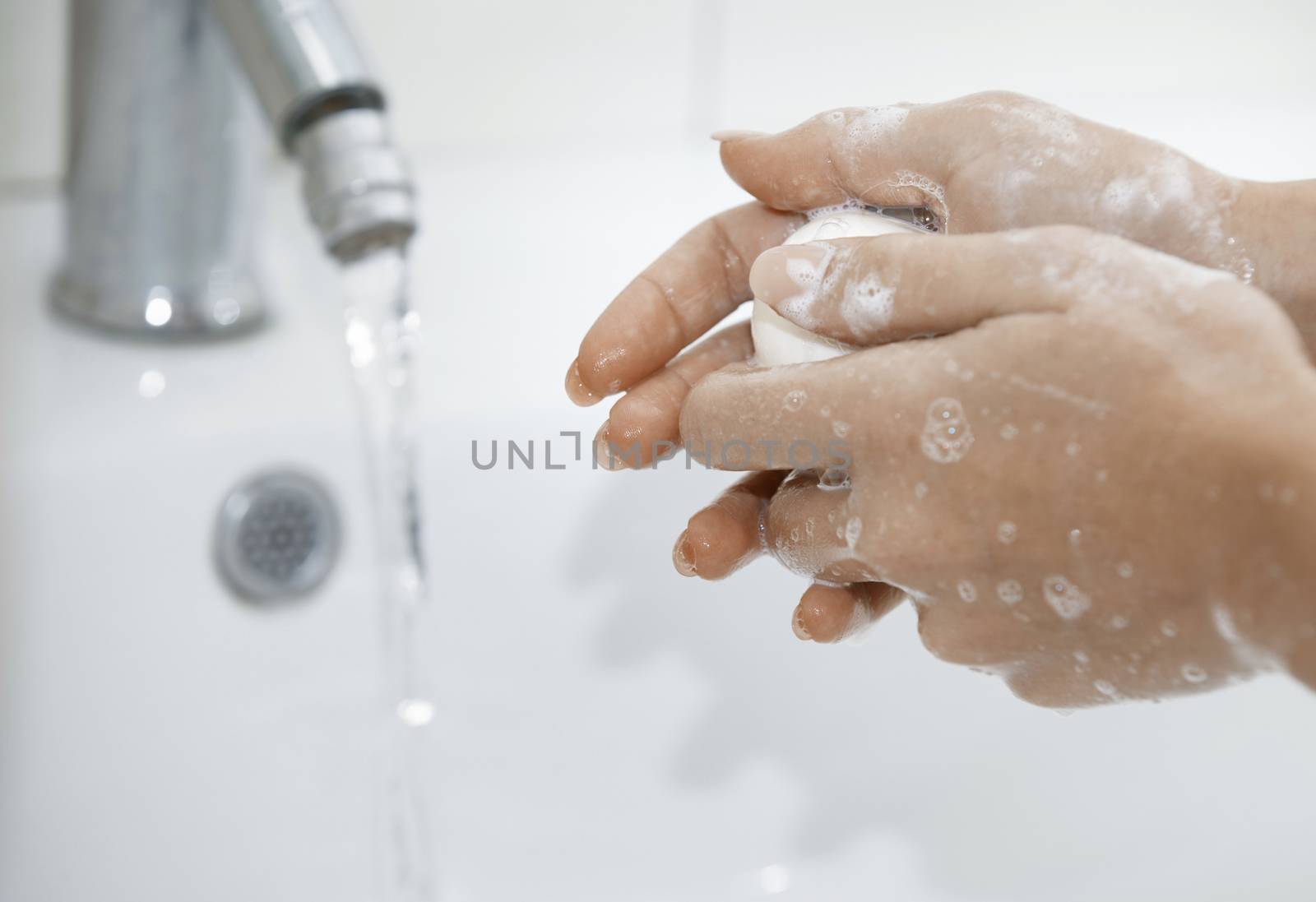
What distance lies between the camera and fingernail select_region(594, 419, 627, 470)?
37 centimetres

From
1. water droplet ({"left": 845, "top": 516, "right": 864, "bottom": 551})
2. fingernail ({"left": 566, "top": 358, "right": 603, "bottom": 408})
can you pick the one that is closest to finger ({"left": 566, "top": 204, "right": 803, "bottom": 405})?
fingernail ({"left": 566, "top": 358, "right": 603, "bottom": 408})

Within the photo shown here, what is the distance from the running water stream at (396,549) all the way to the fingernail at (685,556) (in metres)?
0.18

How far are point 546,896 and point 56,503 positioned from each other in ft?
0.95

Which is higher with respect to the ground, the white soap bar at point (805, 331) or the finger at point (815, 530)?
the white soap bar at point (805, 331)

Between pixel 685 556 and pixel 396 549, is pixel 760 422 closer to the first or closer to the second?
pixel 685 556

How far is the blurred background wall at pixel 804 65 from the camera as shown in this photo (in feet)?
2.02

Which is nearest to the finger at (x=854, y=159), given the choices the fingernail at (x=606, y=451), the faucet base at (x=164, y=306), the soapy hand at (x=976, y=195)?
the soapy hand at (x=976, y=195)

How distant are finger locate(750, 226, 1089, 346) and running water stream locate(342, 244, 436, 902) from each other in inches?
8.6

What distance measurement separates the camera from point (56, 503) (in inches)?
18.5

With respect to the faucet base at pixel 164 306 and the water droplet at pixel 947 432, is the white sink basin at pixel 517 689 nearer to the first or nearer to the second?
the faucet base at pixel 164 306

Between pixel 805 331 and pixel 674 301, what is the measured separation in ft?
0.22

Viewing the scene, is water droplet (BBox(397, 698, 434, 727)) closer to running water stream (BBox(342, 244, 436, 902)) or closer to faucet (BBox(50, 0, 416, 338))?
running water stream (BBox(342, 244, 436, 902))

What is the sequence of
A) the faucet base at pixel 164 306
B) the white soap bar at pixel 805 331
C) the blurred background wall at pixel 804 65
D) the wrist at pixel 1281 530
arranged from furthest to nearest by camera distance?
the blurred background wall at pixel 804 65 < the faucet base at pixel 164 306 < the white soap bar at pixel 805 331 < the wrist at pixel 1281 530

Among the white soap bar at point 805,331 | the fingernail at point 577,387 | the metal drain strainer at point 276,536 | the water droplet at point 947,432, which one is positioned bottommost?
the metal drain strainer at point 276,536
